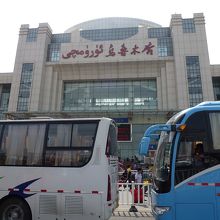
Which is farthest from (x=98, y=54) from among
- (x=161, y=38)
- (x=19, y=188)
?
(x=19, y=188)

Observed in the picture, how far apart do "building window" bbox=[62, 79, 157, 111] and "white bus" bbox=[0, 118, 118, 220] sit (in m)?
30.7

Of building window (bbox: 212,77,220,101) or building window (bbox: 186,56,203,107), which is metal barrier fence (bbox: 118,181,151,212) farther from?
building window (bbox: 212,77,220,101)

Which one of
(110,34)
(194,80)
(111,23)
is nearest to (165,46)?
(194,80)

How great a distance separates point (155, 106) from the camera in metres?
38.8

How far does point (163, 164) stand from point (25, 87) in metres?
38.5

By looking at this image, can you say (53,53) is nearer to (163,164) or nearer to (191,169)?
(163,164)

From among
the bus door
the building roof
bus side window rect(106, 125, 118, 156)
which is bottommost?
the bus door

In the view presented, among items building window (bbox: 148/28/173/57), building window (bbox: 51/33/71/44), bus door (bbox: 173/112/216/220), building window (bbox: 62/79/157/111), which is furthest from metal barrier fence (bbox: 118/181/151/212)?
building window (bbox: 51/33/71/44)

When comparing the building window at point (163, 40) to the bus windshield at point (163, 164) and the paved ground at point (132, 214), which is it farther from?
the bus windshield at point (163, 164)

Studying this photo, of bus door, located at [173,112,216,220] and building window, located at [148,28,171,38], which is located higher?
building window, located at [148,28,171,38]

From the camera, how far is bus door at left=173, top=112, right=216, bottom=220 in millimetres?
5332

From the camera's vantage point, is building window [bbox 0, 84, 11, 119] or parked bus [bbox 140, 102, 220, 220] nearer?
parked bus [bbox 140, 102, 220, 220]

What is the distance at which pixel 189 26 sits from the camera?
41.5 meters

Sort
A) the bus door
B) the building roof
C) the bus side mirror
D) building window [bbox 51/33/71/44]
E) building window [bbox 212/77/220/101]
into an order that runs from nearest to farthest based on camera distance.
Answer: the bus door, the bus side mirror, building window [bbox 212/77/220/101], building window [bbox 51/33/71/44], the building roof
